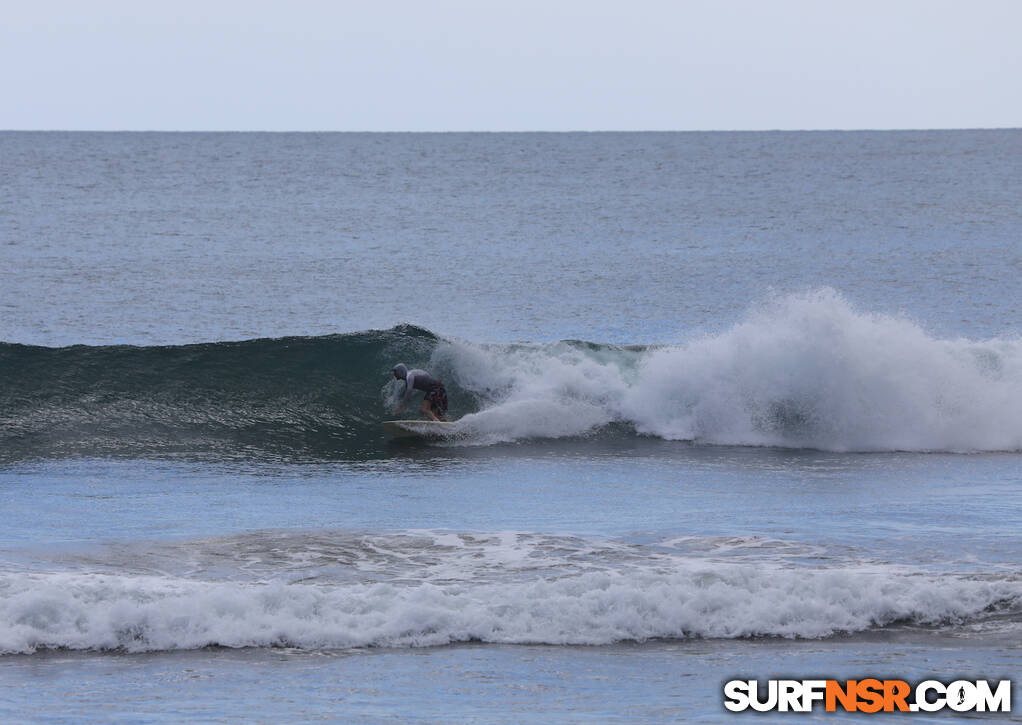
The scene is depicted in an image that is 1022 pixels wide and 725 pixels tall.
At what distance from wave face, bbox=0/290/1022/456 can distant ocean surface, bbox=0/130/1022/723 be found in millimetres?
57

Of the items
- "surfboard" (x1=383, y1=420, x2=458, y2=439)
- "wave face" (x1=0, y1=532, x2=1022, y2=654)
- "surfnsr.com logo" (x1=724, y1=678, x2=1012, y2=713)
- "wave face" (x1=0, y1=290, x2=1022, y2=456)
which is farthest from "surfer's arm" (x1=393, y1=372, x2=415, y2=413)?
"surfnsr.com logo" (x1=724, y1=678, x2=1012, y2=713)

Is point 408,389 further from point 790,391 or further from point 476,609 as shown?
point 476,609

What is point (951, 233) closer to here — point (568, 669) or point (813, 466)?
point (813, 466)

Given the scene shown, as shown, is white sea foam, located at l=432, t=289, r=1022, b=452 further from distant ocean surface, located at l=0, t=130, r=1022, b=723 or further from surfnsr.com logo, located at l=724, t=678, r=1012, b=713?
surfnsr.com logo, located at l=724, t=678, r=1012, b=713

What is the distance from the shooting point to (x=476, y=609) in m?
8.88

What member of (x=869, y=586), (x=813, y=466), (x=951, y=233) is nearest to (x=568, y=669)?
(x=869, y=586)

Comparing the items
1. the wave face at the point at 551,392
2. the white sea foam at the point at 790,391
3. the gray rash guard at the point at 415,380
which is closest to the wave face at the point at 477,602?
the wave face at the point at 551,392

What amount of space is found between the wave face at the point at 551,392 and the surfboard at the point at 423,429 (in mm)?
219

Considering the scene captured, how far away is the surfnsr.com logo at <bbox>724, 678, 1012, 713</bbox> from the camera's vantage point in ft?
23.0

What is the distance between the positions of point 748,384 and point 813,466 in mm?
2913

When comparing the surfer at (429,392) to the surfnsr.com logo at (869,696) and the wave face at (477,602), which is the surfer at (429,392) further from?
the surfnsr.com logo at (869,696)

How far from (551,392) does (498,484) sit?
16.3 feet

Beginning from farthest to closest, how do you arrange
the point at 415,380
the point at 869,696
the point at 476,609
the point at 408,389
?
the point at 415,380 → the point at 408,389 → the point at 476,609 → the point at 869,696

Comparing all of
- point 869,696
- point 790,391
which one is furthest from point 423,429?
point 869,696
